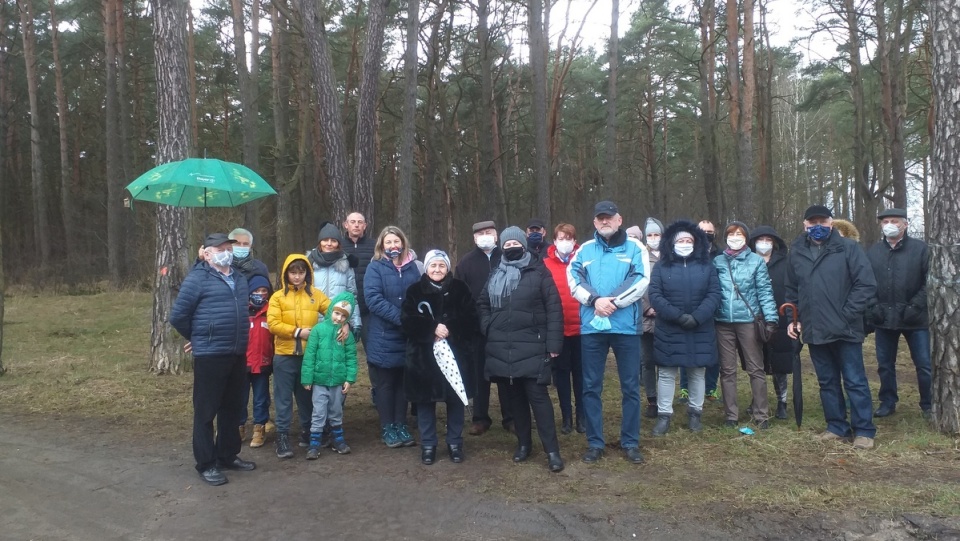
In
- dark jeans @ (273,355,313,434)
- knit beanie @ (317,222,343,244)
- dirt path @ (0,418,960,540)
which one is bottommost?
dirt path @ (0,418,960,540)

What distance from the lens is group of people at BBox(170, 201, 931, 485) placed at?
5355 mm

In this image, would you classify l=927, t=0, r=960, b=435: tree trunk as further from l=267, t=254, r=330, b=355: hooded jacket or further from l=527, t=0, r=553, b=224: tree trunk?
l=527, t=0, r=553, b=224: tree trunk

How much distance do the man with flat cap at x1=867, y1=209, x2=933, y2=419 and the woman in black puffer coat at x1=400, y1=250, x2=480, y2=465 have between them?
419 cm

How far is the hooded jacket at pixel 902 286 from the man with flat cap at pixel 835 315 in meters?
0.97

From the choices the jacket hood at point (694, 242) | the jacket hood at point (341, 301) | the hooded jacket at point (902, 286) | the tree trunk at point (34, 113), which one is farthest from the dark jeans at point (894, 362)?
the tree trunk at point (34, 113)

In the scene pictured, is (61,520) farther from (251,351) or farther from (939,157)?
(939,157)

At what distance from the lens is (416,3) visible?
44.8 ft

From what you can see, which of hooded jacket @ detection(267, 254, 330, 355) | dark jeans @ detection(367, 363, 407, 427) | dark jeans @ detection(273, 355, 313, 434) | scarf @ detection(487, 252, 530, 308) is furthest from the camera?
dark jeans @ detection(367, 363, 407, 427)

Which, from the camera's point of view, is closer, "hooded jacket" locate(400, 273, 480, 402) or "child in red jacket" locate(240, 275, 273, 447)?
"hooded jacket" locate(400, 273, 480, 402)

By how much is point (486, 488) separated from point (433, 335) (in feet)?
4.45

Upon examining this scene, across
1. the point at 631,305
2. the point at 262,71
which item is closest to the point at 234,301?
the point at 631,305

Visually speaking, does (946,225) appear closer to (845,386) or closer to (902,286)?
(902,286)

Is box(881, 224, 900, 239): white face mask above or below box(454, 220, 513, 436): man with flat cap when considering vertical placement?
above

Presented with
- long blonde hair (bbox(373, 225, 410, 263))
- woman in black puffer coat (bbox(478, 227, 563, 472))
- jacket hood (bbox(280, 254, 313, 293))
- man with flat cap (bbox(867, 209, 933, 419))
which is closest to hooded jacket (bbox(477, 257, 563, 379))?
woman in black puffer coat (bbox(478, 227, 563, 472))
